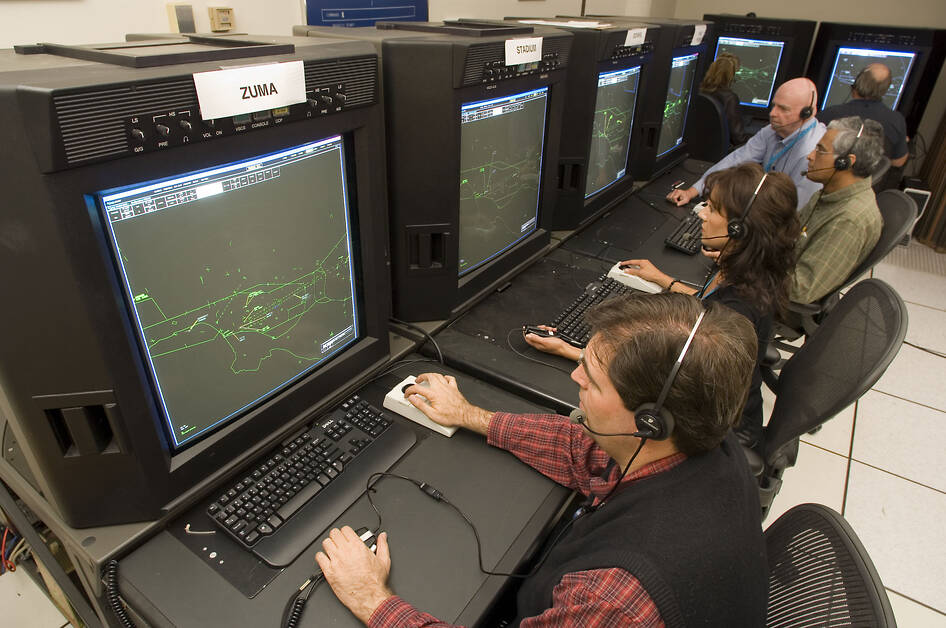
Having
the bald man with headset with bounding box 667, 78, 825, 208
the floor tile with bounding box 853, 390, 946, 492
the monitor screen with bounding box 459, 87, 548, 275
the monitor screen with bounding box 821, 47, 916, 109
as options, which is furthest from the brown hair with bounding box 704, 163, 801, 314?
the monitor screen with bounding box 821, 47, 916, 109

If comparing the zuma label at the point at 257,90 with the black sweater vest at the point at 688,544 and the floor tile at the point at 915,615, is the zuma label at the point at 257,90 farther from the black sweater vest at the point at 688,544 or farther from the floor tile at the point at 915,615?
the floor tile at the point at 915,615

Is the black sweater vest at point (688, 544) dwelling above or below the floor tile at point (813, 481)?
above

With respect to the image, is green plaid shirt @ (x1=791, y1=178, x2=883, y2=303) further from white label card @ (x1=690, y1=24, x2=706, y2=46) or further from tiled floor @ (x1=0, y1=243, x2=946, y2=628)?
white label card @ (x1=690, y1=24, x2=706, y2=46)

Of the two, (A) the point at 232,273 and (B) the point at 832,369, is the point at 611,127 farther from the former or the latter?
(A) the point at 232,273

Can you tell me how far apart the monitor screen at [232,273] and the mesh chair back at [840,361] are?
1.04 metres

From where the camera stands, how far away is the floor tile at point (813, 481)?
199cm

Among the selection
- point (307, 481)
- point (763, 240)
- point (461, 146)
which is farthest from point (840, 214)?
point (307, 481)

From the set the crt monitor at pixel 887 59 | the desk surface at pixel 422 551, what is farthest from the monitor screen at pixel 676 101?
the crt monitor at pixel 887 59

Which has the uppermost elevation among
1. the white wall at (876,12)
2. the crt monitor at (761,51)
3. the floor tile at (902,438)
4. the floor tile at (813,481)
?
the white wall at (876,12)

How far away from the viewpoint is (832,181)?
2.07 metres

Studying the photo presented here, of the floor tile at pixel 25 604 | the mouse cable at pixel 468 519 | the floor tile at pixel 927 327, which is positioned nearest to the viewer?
the mouse cable at pixel 468 519

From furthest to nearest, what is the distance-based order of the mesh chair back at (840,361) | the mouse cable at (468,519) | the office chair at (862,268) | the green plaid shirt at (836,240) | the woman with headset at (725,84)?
1. the woman with headset at (725,84)
2. the green plaid shirt at (836,240)
3. the office chair at (862,268)
4. the mesh chair back at (840,361)
5. the mouse cable at (468,519)

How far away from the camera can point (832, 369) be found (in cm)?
125

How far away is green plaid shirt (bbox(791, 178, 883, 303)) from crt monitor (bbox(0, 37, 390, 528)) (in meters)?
1.70
